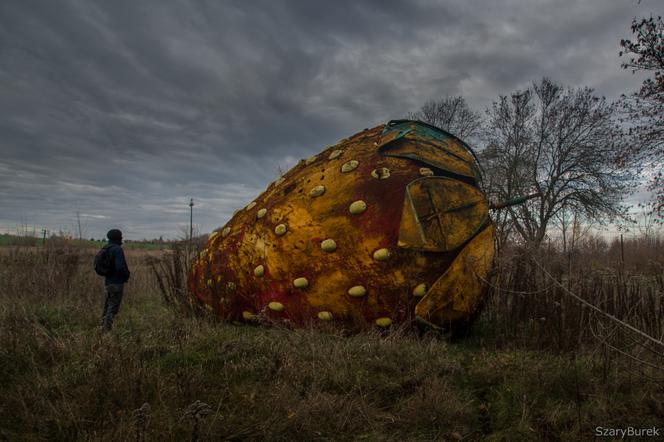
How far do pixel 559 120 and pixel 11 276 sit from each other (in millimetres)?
24777

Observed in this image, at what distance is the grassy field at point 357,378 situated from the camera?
7.66 ft

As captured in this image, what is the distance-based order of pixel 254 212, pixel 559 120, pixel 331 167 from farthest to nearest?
pixel 559 120, pixel 254 212, pixel 331 167

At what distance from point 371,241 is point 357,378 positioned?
4.27 ft

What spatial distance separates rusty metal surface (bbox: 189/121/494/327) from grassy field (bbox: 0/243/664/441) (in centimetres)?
31

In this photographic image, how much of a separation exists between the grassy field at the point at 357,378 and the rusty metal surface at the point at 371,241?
314mm

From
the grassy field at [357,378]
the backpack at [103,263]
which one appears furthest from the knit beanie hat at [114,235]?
the grassy field at [357,378]

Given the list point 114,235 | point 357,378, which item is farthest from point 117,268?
point 357,378

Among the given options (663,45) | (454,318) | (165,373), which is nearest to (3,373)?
(165,373)

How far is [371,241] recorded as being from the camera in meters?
3.75

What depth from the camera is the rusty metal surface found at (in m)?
Answer: 3.70

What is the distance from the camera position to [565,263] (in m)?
4.31

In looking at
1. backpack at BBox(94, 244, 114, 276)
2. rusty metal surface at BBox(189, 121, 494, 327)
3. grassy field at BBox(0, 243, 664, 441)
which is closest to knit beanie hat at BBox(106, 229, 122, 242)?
backpack at BBox(94, 244, 114, 276)

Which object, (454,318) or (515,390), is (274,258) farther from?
(515,390)

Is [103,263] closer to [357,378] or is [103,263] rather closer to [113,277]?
[113,277]
